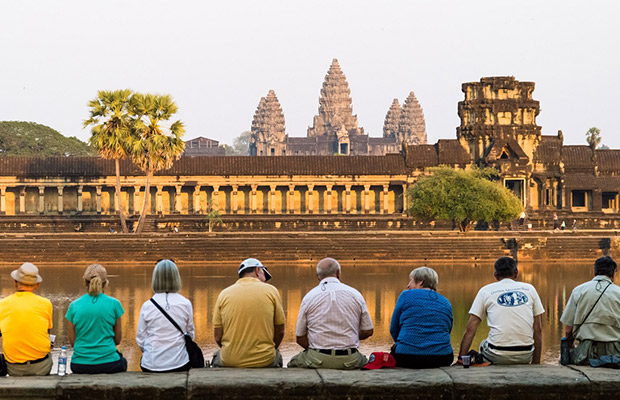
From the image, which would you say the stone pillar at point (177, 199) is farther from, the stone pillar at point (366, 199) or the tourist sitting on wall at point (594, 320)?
the tourist sitting on wall at point (594, 320)

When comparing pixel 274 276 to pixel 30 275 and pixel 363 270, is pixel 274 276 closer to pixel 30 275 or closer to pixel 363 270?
pixel 363 270

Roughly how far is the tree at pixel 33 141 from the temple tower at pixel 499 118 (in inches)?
1811

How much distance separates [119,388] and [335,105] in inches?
7201

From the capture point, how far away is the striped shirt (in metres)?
9.36

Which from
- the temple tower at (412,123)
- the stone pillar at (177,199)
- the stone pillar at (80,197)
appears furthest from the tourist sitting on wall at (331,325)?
the temple tower at (412,123)

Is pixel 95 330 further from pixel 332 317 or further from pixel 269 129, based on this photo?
pixel 269 129

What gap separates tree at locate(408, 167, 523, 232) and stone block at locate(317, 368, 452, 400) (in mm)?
36485

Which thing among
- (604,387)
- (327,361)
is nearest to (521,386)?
(604,387)

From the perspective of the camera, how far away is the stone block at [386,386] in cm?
816

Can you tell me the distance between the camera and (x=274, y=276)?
104ft

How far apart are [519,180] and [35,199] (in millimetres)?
27629

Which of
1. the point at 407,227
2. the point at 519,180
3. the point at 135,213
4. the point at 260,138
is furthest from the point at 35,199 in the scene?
the point at 260,138

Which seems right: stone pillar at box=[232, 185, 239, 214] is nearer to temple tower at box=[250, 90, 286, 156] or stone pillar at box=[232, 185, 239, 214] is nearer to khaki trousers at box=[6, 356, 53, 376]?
khaki trousers at box=[6, 356, 53, 376]

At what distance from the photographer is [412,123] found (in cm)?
18788
